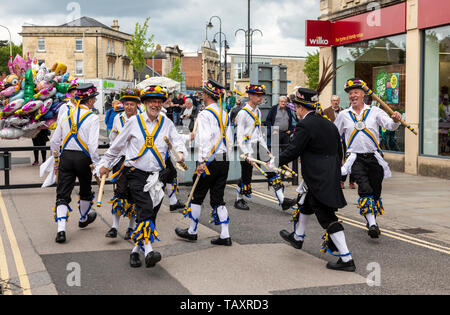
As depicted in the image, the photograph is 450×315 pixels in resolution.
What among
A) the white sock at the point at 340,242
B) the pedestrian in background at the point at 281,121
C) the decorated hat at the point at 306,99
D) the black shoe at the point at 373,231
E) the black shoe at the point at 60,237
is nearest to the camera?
the white sock at the point at 340,242

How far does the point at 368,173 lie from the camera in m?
7.61

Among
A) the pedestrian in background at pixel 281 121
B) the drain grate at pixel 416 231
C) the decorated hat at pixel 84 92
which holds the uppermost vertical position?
the decorated hat at pixel 84 92

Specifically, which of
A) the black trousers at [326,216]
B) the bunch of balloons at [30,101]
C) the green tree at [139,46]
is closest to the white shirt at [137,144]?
Answer: the black trousers at [326,216]

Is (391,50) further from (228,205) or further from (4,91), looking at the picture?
(4,91)

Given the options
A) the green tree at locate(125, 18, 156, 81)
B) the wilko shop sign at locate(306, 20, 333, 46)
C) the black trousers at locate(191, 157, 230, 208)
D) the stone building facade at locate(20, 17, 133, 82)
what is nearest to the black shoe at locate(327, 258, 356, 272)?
the black trousers at locate(191, 157, 230, 208)

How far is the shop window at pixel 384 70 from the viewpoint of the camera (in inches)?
610

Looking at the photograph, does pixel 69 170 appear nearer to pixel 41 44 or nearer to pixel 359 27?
pixel 359 27

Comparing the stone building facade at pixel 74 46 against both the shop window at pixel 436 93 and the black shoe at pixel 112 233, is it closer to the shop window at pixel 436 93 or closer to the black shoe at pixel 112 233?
the shop window at pixel 436 93

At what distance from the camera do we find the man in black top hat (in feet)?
19.2

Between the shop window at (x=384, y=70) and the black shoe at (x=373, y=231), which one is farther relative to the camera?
the shop window at (x=384, y=70)

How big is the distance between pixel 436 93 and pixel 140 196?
10.9 meters

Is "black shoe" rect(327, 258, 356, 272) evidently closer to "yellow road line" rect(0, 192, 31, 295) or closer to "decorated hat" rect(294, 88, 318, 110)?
"decorated hat" rect(294, 88, 318, 110)

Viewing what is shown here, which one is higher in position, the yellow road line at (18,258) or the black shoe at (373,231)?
the black shoe at (373,231)
